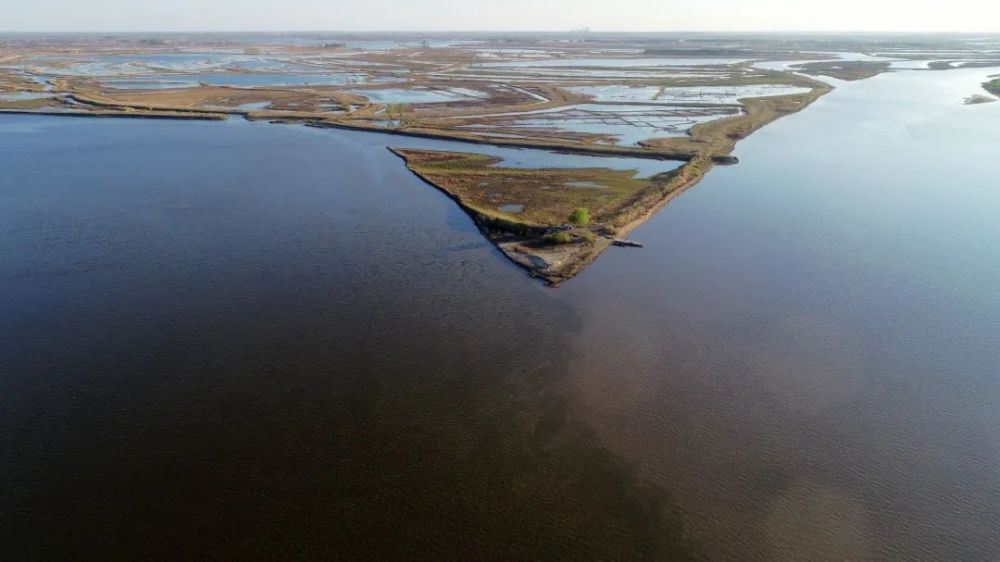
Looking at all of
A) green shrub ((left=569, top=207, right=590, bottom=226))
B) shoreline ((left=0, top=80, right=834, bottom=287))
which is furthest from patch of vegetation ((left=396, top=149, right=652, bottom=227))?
shoreline ((left=0, top=80, right=834, bottom=287))

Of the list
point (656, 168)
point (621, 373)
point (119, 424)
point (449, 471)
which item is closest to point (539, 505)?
point (449, 471)

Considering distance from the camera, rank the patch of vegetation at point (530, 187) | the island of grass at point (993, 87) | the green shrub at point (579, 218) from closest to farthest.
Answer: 1. the green shrub at point (579, 218)
2. the patch of vegetation at point (530, 187)
3. the island of grass at point (993, 87)

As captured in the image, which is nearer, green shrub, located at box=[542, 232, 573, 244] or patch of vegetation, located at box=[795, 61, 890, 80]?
green shrub, located at box=[542, 232, 573, 244]

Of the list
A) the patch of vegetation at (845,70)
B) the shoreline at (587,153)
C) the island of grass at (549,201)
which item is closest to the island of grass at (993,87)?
the patch of vegetation at (845,70)

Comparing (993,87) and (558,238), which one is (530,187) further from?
(993,87)

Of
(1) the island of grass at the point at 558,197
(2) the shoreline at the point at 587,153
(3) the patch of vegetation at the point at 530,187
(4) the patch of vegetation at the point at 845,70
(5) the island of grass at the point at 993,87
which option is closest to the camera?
(2) the shoreline at the point at 587,153

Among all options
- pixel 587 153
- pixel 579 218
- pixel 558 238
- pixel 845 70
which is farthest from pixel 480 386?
pixel 845 70

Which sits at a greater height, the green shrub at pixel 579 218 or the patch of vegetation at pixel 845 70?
the patch of vegetation at pixel 845 70

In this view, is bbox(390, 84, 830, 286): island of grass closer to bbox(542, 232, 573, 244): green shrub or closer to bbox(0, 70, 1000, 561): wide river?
bbox(542, 232, 573, 244): green shrub

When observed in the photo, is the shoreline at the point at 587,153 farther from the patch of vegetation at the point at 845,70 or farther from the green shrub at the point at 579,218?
the patch of vegetation at the point at 845,70
